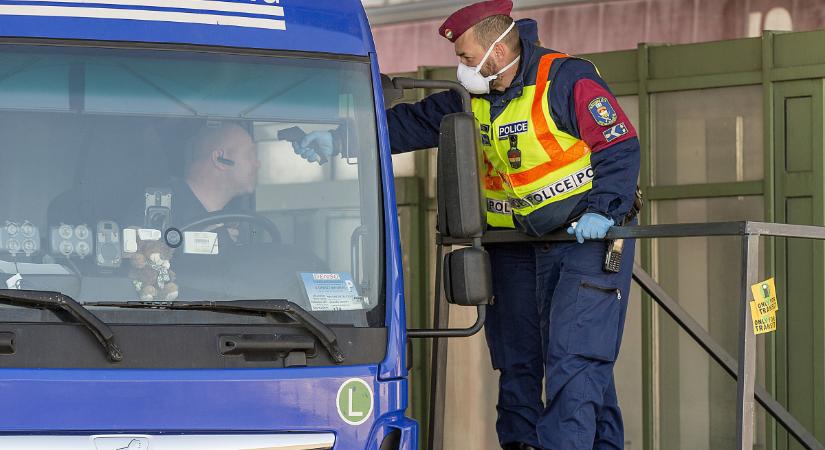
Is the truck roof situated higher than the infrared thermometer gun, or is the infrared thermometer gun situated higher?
the truck roof

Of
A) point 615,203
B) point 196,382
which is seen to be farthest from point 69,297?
point 615,203

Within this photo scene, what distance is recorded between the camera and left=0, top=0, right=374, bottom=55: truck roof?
4070 millimetres

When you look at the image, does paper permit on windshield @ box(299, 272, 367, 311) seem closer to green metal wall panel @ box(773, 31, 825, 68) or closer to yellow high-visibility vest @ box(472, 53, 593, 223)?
yellow high-visibility vest @ box(472, 53, 593, 223)

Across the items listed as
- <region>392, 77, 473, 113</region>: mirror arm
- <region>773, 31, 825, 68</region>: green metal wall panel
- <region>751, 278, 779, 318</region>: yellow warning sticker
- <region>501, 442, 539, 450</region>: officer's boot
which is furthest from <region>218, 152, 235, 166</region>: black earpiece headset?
<region>773, 31, 825, 68</region>: green metal wall panel

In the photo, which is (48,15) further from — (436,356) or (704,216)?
(704,216)

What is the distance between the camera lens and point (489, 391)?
7.23 m

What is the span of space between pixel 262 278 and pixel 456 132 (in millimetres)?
737

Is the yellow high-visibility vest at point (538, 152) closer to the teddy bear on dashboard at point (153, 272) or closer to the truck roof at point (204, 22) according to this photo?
the truck roof at point (204, 22)

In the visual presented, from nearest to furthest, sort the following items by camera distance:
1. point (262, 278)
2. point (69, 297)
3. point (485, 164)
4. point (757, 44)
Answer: point (69, 297), point (262, 278), point (485, 164), point (757, 44)

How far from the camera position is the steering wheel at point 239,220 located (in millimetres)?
4047

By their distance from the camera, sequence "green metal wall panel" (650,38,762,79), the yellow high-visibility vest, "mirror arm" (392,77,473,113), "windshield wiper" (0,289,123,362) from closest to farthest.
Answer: "windshield wiper" (0,289,123,362) < "mirror arm" (392,77,473,113) < the yellow high-visibility vest < "green metal wall panel" (650,38,762,79)

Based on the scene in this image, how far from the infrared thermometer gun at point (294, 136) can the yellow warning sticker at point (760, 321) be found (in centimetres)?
136

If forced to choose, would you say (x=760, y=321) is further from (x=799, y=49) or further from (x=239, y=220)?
(x=799, y=49)

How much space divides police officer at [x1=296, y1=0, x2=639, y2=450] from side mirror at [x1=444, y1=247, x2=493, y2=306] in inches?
25.6
